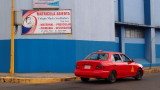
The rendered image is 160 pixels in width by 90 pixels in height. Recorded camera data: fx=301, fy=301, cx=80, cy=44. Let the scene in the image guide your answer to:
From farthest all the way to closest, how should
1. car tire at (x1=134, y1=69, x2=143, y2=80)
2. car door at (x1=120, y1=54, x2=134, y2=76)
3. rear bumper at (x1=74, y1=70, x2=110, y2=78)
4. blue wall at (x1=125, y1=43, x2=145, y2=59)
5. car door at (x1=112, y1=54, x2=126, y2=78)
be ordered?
blue wall at (x1=125, y1=43, x2=145, y2=59) < car tire at (x1=134, y1=69, x2=143, y2=80) < car door at (x1=120, y1=54, x2=134, y2=76) < car door at (x1=112, y1=54, x2=126, y2=78) < rear bumper at (x1=74, y1=70, x2=110, y2=78)

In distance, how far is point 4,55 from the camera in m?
17.1

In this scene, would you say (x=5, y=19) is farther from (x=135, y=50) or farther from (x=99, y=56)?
(x=135, y=50)

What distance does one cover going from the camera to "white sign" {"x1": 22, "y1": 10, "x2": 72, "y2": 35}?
666 inches

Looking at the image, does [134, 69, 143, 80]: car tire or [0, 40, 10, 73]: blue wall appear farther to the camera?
[0, 40, 10, 73]: blue wall

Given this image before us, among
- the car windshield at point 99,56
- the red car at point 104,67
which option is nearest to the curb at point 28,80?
the red car at point 104,67

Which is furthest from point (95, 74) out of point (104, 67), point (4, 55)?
point (4, 55)

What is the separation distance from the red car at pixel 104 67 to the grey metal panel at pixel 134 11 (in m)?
10.8

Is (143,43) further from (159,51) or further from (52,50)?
(52,50)

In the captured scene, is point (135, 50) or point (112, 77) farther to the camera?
point (135, 50)

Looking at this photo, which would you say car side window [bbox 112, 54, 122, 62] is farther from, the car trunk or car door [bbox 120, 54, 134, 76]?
the car trunk

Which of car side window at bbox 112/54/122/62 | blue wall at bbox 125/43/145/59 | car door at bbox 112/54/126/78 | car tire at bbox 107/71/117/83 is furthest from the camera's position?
blue wall at bbox 125/43/145/59

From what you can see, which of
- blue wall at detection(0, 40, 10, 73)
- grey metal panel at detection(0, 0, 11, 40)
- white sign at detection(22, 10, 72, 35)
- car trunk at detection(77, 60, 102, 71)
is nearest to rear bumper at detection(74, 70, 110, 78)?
car trunk at detection(77, 60, 102, 71)

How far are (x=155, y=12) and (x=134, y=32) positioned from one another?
8.75 ft

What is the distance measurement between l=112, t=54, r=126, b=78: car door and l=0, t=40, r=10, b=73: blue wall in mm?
6672
